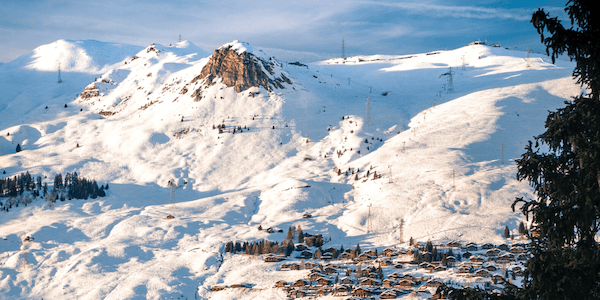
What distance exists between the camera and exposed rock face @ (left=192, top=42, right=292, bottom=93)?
17824 cm

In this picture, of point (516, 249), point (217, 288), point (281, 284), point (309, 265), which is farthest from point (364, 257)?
point (217, 288)

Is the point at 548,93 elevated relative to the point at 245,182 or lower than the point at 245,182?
elevated

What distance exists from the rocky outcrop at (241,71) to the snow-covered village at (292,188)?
718 mm

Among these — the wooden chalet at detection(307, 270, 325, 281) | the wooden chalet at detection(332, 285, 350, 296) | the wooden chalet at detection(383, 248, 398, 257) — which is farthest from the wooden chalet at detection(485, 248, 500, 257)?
the wooden chalet at detection(307, 270, 325, 281)

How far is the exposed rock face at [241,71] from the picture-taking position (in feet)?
585

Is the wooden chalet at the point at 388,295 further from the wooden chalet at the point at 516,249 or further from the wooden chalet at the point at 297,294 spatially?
the wooden chalet at the point at 516,249

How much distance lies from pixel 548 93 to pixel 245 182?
106 m

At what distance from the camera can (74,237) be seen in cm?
9569

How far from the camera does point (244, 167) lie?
134 meters

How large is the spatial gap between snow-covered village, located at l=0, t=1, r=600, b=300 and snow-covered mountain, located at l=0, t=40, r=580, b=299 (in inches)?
20.8

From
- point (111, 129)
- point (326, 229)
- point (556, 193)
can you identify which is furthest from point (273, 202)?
point (556, 193)

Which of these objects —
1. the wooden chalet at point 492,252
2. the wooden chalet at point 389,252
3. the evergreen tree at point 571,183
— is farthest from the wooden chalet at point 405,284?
the evergreen tree at point 571,183

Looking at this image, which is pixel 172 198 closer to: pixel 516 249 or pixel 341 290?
pixel 341 290

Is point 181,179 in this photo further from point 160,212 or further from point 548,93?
point 548,93
